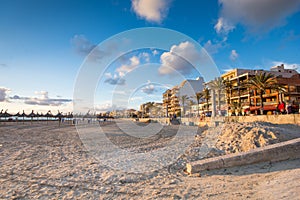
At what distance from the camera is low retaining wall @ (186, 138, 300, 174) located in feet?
20.1

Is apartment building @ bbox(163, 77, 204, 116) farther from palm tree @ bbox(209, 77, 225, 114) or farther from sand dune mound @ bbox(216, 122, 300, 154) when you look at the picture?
sand dune mound @ bbox(216, 122, 300, 154)

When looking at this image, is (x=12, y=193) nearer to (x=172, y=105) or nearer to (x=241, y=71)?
(x=241, y=71)

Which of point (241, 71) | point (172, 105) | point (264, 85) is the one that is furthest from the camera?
point (172, 105)

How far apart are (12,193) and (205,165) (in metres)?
5.12

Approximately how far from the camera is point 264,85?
33719mm

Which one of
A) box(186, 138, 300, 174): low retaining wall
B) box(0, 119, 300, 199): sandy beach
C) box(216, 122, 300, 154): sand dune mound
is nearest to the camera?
box(0, 119, 300, 199): sandy beach

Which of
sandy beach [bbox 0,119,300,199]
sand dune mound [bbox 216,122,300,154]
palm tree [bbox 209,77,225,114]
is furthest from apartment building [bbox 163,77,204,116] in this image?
sandy beach [bbox 0,119,300,199]

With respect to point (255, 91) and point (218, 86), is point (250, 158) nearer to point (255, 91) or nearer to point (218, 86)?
point (218, 86)

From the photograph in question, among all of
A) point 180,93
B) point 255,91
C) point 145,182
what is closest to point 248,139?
point 145,182

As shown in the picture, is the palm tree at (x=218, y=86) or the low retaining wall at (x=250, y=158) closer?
the low retaining wall at (x=250, y=158)

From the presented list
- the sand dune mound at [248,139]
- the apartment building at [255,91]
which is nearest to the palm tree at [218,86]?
the apartment building at [255,91]

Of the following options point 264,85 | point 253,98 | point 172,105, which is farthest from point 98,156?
point 172,105

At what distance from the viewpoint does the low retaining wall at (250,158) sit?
20.1ft

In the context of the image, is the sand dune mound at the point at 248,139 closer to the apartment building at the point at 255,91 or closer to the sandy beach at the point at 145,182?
the sandy beach at the point at 145,182
